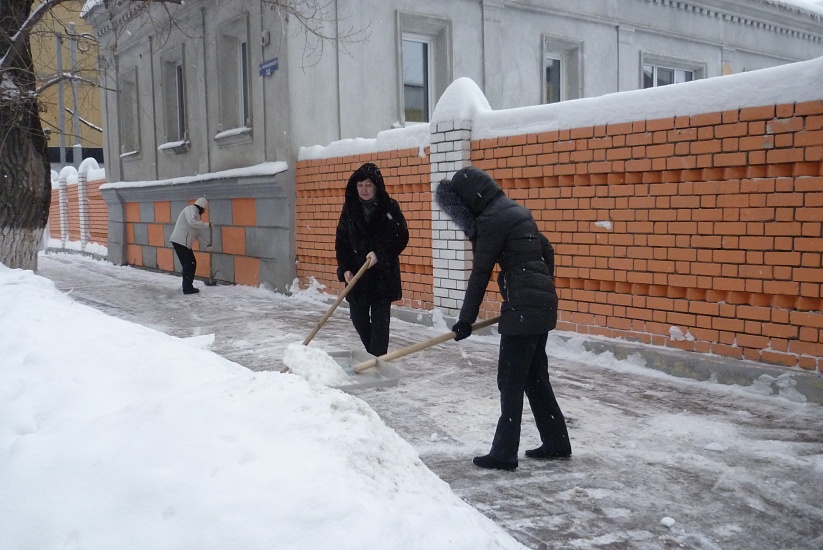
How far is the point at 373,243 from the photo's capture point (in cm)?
555

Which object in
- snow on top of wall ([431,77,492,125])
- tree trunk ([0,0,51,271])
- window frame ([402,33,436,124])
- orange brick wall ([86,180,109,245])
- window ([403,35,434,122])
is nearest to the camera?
snow on top of wall ([431,77,492,125])

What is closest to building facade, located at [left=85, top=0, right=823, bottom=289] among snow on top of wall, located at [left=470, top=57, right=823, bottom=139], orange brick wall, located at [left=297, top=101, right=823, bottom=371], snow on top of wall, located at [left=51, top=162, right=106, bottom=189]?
snow on top of wall, located at [left=51, top=162, right=106, bottom=189]

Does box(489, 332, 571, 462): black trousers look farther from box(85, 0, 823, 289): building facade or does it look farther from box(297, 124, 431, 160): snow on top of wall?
box(85, 0, 823, 289): building facade

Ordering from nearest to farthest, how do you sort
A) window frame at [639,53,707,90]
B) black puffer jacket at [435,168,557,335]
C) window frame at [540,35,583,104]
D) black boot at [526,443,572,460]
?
1. black puffer jacket at [435,168,557,335]
2. black boot at [526,443,572,460]
3. window frame at [540,35,583,104]
4. window frame at [639,53,707,90]

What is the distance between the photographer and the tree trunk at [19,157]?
8398 millimetres

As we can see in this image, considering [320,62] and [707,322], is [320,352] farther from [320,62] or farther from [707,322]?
[320,62]

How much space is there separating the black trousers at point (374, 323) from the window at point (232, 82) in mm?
7594

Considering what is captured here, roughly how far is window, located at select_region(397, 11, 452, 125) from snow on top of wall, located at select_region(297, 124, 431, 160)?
2.04 metres

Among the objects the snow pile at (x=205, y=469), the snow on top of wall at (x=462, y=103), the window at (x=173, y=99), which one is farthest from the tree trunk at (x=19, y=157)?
the snow pile at (x=205, y=469)

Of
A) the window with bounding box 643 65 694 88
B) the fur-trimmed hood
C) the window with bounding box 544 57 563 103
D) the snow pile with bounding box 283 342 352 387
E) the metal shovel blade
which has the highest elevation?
the window with bounding box 643 65 694 88

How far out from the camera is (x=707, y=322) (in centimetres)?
547

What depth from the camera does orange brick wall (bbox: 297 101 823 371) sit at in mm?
4879

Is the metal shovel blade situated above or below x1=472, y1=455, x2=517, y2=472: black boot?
above

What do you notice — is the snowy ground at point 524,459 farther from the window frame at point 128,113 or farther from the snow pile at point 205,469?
the window frame at point 128,113
